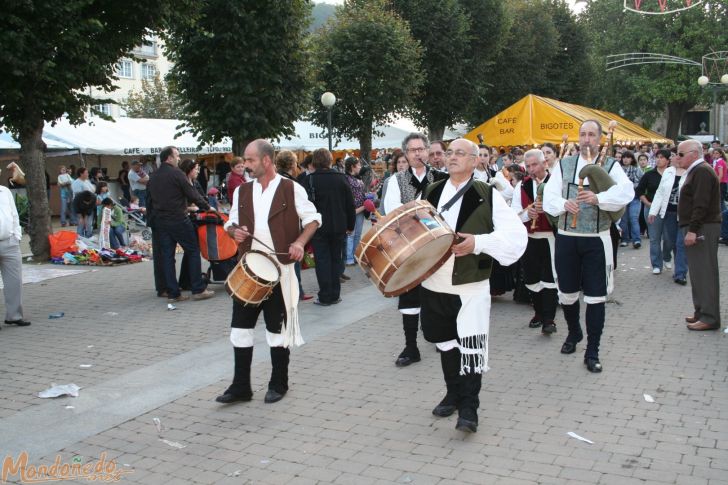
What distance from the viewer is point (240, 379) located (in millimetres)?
5816

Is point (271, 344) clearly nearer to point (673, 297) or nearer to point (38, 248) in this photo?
point (673, 297)

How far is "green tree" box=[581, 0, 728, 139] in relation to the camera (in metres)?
45.0

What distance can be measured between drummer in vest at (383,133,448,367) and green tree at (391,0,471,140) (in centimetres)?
2453

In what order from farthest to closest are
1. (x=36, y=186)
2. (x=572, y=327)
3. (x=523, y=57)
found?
1. (x=523, y=57)
2. (x=36, y=186)
3. (x=572, y=327)

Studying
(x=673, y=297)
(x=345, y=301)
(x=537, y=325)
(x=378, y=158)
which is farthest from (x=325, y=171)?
(x=378, y=158)

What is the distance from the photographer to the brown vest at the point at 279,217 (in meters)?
5.77

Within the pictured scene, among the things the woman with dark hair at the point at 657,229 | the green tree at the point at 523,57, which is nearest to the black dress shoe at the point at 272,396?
the woman with dark hair at the point at 657,229

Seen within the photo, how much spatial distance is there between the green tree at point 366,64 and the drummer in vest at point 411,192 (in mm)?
19538

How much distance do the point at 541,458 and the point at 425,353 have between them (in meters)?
2.60

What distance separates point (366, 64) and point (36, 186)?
14.9 meters

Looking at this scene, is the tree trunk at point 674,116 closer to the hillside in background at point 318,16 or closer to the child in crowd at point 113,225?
the hillside in background at point 318,16

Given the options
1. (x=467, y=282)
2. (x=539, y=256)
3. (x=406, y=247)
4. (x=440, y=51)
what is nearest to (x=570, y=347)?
(x=539, y=256)

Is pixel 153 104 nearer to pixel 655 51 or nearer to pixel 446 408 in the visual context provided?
pixel 655 51

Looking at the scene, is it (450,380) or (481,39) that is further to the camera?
(481,39)
